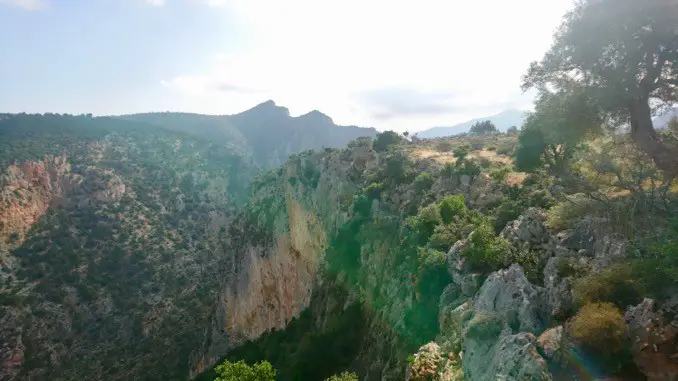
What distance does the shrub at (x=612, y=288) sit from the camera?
10.9 m

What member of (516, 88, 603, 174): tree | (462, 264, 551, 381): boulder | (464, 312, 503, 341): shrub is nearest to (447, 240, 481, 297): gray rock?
(462, 264, 551, 381): boulder

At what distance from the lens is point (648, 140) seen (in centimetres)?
1797

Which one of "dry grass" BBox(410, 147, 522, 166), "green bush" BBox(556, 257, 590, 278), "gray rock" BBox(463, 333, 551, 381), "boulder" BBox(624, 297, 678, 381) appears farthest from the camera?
"dry grass" BBox(410, 147, 522, 166)

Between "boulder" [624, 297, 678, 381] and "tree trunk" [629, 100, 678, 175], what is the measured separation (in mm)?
9774

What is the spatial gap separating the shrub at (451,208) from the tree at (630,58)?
9.70m

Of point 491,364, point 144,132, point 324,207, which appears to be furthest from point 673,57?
point 144,132

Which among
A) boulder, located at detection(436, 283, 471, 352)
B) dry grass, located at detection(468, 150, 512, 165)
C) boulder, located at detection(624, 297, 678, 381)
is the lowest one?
boulder, located at detection(436, 283, 471, 352)

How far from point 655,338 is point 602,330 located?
111 cm

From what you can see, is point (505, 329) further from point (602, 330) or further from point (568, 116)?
point (568, 116)

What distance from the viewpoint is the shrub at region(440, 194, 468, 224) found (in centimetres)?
2545

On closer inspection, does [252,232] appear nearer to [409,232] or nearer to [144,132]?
[409,232]

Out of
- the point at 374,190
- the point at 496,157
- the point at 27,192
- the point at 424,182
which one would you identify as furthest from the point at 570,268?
the point at 27,192

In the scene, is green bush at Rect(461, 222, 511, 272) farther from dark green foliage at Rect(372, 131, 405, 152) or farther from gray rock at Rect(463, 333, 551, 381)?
dark green foliage at Rect(372, 131, 405, 152)

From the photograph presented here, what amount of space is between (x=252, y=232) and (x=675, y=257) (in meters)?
61.9
